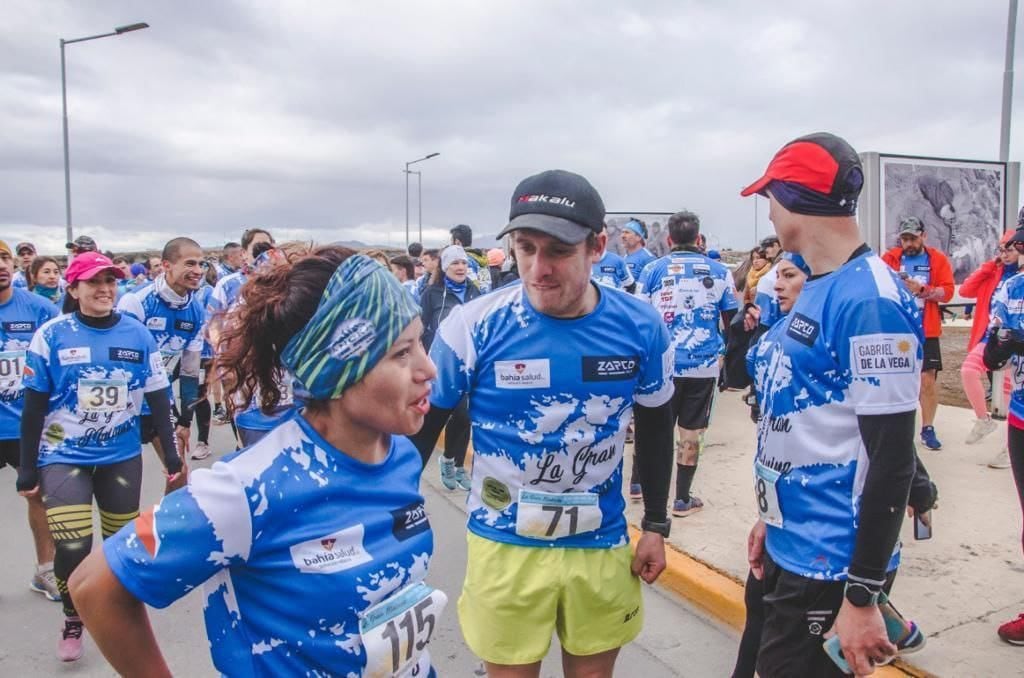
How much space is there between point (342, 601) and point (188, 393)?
5607 mm

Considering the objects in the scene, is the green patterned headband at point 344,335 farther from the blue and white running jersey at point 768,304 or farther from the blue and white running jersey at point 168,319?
the blue and white running jersey at point 168,319

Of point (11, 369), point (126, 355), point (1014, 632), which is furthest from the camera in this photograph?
point (11, 369)

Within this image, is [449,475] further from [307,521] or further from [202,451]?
[307,521]

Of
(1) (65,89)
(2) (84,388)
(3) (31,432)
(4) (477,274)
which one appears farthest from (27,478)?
(1) (65,89)

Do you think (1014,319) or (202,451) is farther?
(202,451)

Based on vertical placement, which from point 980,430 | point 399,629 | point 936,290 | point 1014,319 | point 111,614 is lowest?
point 980,430

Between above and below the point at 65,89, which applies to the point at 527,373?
below

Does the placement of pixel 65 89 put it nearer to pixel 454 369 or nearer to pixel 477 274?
pixel 477 274

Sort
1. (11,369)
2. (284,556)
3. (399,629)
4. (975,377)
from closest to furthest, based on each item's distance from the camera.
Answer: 1. (284,556)
2. (399,629)
3. (11,369)
4. (975,377)

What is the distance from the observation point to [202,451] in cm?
787

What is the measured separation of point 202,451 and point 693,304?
5.53 metres

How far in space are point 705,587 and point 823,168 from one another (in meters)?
2.81

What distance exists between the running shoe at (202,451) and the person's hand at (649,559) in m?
6.50

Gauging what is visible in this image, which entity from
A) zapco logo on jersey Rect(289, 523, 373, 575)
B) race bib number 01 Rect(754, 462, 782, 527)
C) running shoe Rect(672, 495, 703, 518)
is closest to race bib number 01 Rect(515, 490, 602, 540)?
race bib number 01 Rect(754, 462, 782, 527)
